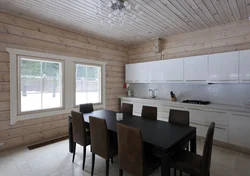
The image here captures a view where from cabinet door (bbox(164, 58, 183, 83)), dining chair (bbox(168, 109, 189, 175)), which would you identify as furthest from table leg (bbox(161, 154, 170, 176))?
cabinet door (bbox(164, 58, 183, 83))

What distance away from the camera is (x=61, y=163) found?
255 cm

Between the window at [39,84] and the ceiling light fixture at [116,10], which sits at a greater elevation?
the ceiling light fixture at [116,10]

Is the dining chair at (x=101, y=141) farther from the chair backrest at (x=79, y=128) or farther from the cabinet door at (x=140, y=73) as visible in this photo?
the cabinet door at (x=140, y=73)

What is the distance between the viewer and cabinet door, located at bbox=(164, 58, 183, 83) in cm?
385

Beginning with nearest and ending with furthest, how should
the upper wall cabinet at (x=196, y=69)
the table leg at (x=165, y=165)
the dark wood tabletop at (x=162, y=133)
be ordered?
the table leg at (x=165, y=165), the dark wood tabletop at (x=162, y=133), the upper wall cabinet at (x=196, y=69)

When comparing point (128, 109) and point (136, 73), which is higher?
point (136, 73)

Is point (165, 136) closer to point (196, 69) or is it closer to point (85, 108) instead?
point (85, 108)

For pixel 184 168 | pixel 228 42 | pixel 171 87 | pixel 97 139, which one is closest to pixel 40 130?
pixel 97 139

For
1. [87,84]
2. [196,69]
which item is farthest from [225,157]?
[87,84]

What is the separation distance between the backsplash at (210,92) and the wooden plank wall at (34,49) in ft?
7.04

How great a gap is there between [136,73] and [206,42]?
2150 millimetres

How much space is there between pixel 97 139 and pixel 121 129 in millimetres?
587

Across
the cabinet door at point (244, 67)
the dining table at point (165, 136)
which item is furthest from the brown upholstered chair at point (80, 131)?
the cabinet door at point (244, 67)

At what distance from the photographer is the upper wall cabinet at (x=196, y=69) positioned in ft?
11.3
